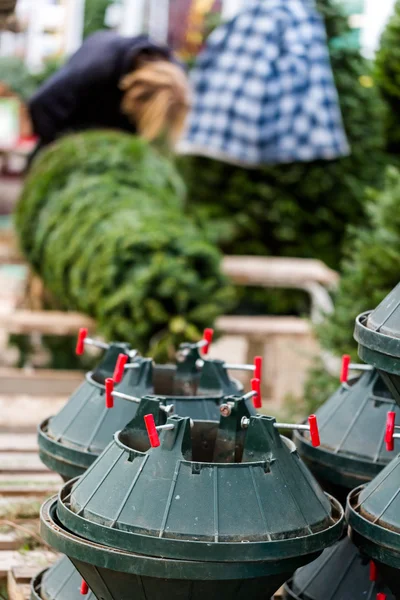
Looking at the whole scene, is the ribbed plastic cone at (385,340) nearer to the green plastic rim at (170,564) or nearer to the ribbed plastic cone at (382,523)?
the ribbed plastic cone at (382,523)

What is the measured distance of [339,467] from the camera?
2893 mm

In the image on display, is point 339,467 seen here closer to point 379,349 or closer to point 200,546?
point 379,349

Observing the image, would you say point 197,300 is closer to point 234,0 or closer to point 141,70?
point 141,70

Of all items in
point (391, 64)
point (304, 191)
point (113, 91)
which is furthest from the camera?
point (304, 191)

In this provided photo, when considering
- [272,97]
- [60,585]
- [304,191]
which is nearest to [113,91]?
[272,97]

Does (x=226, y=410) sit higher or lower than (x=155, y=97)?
higher

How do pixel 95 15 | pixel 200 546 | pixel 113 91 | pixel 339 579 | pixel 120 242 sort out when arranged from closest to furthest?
pixel 200 546, pixel 339 579, pixel 120 242, pixel 113 91, pixel 95 15

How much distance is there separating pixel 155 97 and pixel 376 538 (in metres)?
5.58

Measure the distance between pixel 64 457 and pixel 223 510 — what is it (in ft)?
2.78

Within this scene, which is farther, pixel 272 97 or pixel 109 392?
pixel 272 97

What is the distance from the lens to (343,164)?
9.39 m

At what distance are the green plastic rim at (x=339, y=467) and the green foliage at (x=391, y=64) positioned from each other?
3909 mm

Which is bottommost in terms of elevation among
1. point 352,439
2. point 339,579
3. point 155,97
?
point 339,579

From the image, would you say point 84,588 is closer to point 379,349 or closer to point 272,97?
point 379,349
